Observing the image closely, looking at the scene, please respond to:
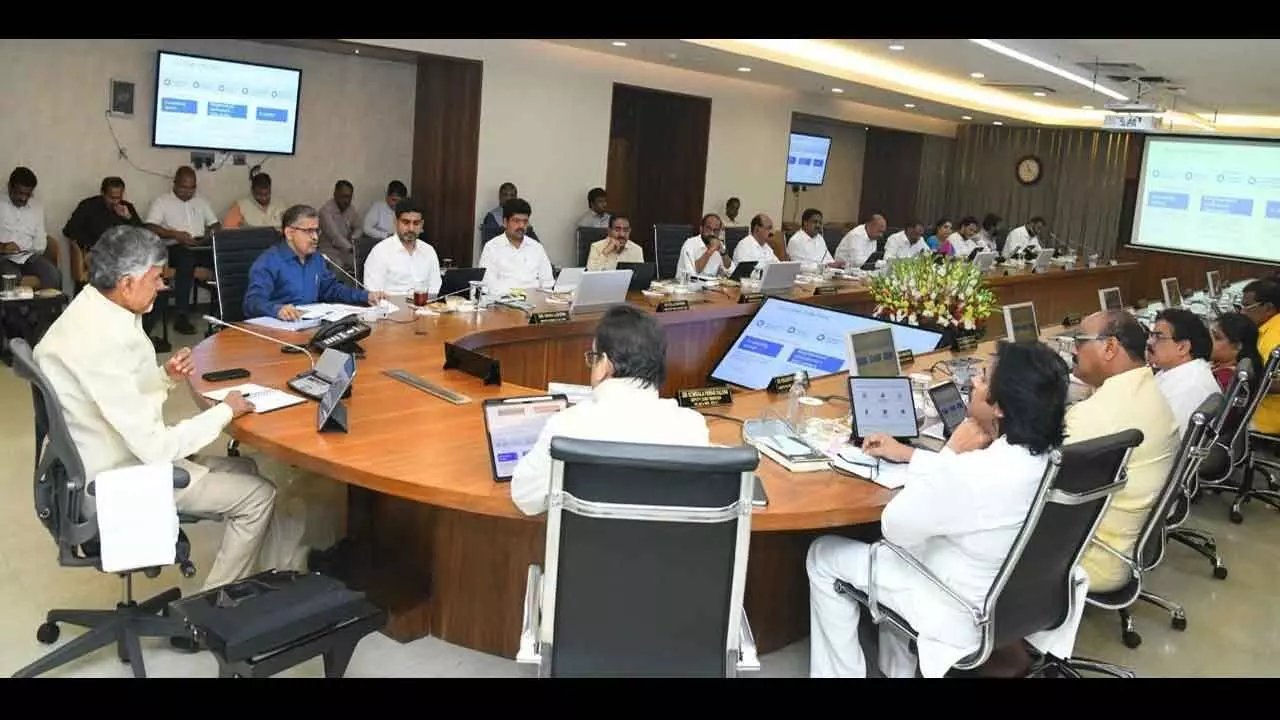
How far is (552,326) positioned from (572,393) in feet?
5.73

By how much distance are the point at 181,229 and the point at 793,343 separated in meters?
5.03

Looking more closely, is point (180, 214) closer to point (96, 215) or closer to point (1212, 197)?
point (96, 215)

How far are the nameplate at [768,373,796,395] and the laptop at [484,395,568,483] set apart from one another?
1368 millimetres

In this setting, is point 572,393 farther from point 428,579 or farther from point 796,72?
point 796,72

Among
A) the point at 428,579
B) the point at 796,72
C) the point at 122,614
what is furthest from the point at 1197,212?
the point at 122,614

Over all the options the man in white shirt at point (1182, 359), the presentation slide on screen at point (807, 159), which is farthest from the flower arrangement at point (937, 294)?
the presentation slide on screen at point (807, 159)

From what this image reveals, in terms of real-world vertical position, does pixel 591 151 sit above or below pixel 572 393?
above

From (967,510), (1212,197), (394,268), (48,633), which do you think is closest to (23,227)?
(394,268)

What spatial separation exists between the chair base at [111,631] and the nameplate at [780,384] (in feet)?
7.13

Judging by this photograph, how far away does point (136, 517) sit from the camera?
254cm

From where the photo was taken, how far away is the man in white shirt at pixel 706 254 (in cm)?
746

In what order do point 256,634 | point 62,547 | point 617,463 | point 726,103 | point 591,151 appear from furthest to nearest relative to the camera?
point 726,103, point 591,151, point 62,547, point 256,634, point 617,463

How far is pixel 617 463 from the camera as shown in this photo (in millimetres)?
1924

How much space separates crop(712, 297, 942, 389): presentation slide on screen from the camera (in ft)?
16.6
